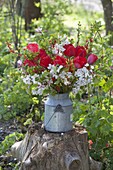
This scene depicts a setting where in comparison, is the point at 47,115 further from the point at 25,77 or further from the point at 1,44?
the point at 1,44

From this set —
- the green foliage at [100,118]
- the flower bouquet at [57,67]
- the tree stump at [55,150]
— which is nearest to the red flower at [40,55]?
the flower bouquet at [57,67]

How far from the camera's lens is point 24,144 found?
365cm

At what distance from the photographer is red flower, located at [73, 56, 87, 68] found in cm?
330

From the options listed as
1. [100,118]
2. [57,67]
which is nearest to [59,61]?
[57,67]

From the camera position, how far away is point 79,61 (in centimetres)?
331

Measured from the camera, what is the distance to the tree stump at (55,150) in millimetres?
3348

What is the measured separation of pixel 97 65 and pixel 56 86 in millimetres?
783

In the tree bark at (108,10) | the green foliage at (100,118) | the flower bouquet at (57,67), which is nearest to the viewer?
the flower bouquet at (57,67)

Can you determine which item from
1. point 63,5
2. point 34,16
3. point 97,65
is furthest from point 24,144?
point 34,16

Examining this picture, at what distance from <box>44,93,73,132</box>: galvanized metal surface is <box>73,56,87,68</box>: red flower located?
26cm

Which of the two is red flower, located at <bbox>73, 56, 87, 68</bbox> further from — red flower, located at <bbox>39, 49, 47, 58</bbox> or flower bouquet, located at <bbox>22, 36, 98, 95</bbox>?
red flower, located at <bbox>39, 49, 47, 58</bbox>

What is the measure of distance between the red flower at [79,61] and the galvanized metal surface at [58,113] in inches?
10.3

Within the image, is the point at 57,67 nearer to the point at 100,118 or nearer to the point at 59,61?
the point at 59,61

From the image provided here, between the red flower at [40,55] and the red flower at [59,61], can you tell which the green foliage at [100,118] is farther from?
the red flower at [40,55]
